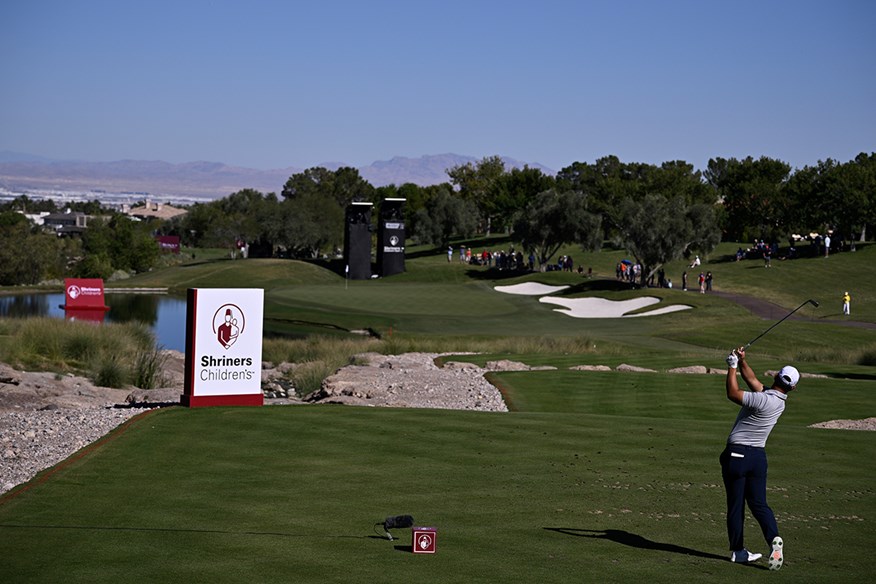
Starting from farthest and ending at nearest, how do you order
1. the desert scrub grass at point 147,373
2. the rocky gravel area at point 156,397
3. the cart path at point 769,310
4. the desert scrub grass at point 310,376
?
the cart path at point 769,310 < the desert scrub grass at point 310,376 < the desert scrub grass at point 147,373 < the rocky gravel area at point 156,397

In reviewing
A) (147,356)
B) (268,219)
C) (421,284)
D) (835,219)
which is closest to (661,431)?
(147,356)

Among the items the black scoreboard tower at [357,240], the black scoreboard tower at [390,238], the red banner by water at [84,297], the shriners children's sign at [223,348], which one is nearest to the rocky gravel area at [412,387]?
the shriners children's sign at [223,348]

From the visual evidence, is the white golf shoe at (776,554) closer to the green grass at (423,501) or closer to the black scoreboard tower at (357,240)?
the green grass at (423,501)

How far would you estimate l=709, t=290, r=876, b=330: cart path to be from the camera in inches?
2152

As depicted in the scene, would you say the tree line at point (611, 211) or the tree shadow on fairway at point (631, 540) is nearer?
the tree shadow on fairway at point (631, 540)

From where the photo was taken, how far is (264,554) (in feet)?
35.0

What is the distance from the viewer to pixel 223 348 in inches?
829

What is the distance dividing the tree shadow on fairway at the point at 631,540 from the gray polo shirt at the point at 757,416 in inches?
51.4

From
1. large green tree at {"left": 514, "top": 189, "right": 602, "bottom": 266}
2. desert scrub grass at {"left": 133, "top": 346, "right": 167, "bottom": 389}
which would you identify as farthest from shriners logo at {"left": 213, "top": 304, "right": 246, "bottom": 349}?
large green tree at {"left": 514, "top": 189, "right": 602, "bottom": 266}

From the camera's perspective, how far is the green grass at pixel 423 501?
10.4m

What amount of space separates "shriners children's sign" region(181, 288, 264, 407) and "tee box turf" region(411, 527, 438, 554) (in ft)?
34.0

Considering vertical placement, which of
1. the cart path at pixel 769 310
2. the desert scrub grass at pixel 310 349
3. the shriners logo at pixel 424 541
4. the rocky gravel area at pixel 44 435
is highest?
the shriners logo at pixel 424 541

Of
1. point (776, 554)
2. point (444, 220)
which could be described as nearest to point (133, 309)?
point (444, 220)

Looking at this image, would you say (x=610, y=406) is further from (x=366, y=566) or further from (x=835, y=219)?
(x=835, y=219)
